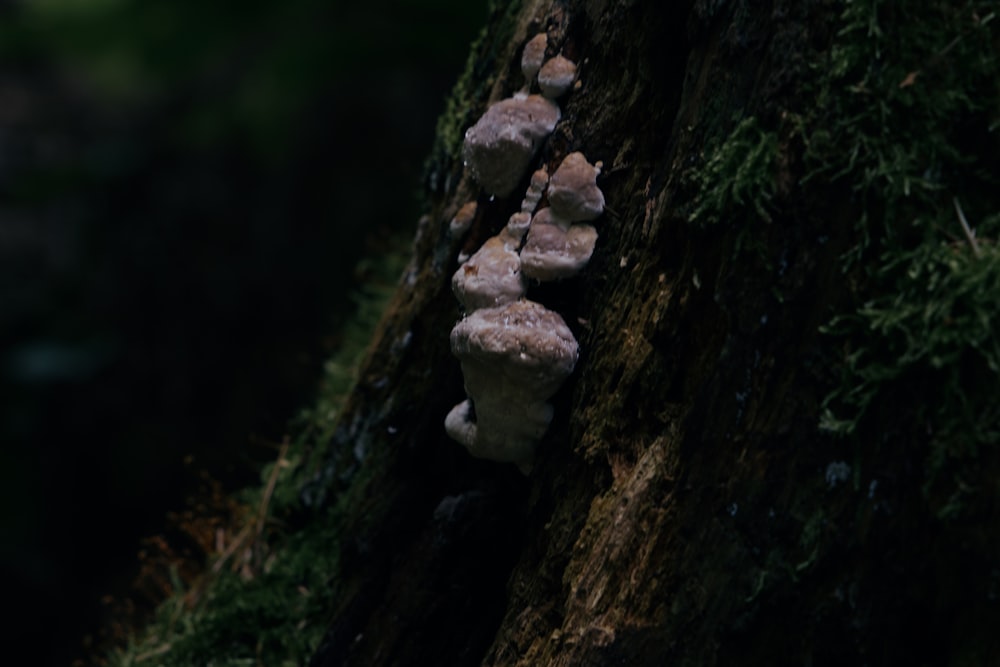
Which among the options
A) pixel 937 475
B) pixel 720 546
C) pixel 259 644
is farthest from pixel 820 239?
pixel 259 644

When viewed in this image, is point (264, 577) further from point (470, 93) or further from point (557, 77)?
point (557, 77)

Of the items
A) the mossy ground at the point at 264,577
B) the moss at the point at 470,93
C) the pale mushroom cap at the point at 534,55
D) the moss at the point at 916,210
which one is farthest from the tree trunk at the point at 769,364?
the mossy ground at the point at 264,577

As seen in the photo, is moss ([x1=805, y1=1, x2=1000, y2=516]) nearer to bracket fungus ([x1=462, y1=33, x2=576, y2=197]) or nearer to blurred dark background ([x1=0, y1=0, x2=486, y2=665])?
bracket fungus ([x1=462, y1=33, x2=576, y2=197])

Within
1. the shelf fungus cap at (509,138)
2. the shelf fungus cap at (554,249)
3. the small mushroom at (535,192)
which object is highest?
the shelf fungus cap at (509,138)

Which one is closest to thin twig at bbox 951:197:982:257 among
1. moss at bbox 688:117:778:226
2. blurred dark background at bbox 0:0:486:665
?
moss at bbox 688:117:778:226

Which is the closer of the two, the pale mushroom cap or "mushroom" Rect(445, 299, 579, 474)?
"mushroom" Rect(445, 299, 579, 474)

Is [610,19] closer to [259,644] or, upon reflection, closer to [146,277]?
[259,644]

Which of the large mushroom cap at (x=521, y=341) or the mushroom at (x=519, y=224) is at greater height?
the mushroom at (x=519, y=224)

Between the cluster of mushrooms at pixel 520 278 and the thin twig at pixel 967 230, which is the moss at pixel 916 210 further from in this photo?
the cluster of mushrooms at pixel 520 278
